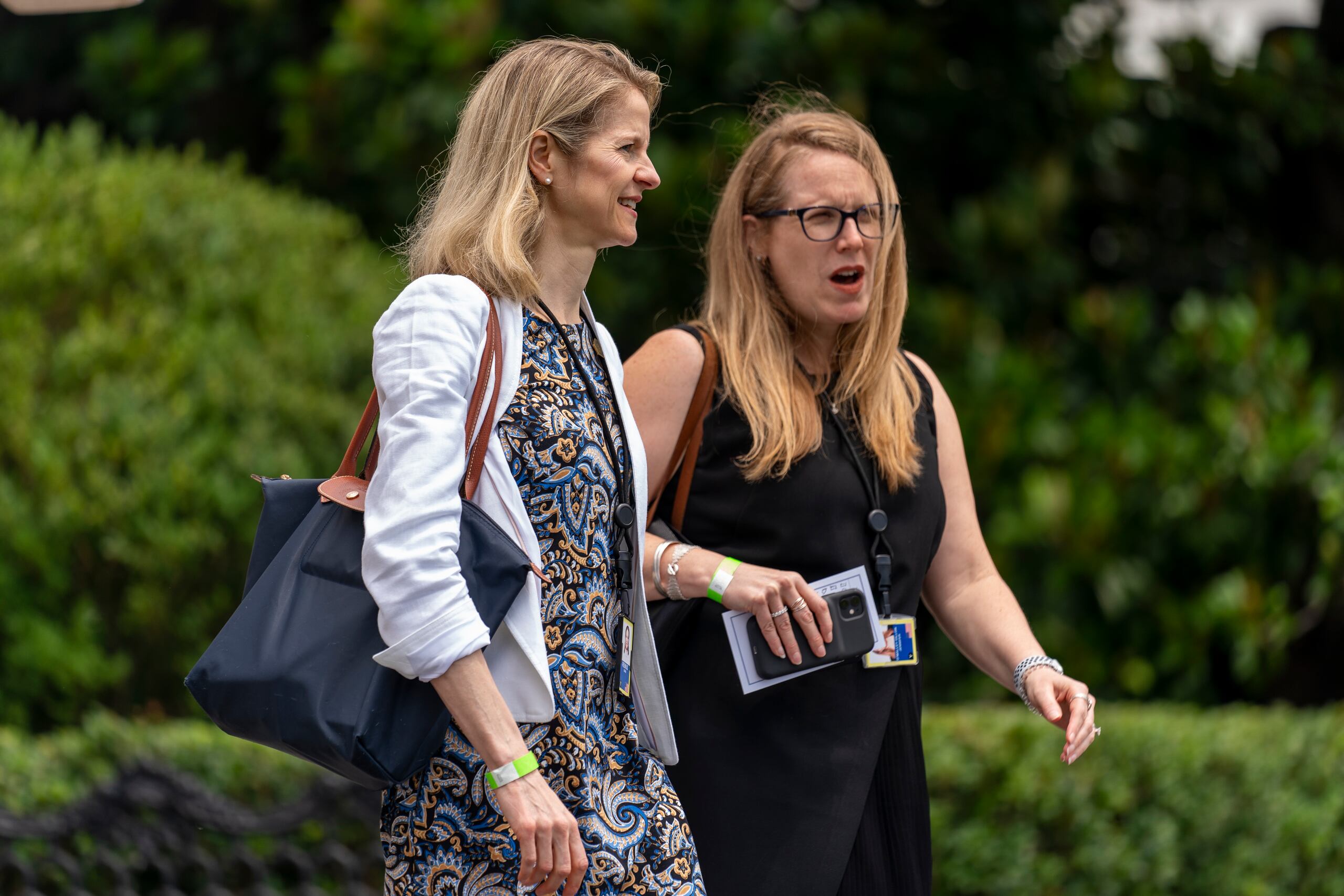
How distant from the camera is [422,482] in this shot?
1.84 metres

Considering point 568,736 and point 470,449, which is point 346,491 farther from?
point 568,736

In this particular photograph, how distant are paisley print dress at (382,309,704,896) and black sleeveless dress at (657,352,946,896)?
0.41 metres

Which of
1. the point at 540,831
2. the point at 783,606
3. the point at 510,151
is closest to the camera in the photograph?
the point at 540,831

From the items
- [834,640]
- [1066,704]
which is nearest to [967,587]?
[1066,704]

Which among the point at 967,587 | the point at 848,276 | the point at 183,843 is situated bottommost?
the point at 183,843

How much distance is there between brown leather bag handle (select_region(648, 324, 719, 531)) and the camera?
8.77 feet

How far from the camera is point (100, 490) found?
4590 millimetres

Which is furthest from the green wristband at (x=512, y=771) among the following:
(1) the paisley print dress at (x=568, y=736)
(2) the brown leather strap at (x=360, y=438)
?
(2) the brown leather strap at (x=360, y=438)

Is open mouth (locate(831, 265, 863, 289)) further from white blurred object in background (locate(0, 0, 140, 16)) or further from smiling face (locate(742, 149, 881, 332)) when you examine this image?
white blurred object in background (locate(0, 0, 140, 16))

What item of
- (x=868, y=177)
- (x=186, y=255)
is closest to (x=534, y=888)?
(x=868, y=177)

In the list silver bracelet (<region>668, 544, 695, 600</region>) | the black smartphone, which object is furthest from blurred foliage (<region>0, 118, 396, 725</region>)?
the black smartphone

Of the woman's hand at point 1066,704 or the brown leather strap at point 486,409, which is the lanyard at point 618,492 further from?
the woman's hand at point 1066,704

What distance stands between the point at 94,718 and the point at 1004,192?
4433mm

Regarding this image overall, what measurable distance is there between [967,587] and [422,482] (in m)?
1.35
